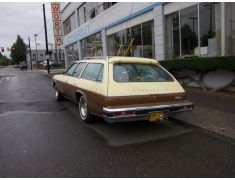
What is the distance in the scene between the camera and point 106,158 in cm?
420

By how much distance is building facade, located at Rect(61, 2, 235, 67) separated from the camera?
969cm

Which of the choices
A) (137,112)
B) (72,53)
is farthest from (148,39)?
(72,53)

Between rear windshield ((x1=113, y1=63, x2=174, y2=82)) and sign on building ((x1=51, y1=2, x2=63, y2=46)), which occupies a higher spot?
sign on building ((x1=51, y1=2, x2=63, y2=46))

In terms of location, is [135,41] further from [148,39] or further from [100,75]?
[100,75]

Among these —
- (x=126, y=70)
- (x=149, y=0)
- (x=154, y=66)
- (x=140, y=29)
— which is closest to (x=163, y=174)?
(x=126, y=70)

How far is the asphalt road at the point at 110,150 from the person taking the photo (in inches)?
Result: 147

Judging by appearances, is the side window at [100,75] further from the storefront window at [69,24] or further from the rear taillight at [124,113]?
the storefront window at [69,24]

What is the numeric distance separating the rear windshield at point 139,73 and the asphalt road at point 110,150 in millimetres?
1048

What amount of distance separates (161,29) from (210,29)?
2858 mm

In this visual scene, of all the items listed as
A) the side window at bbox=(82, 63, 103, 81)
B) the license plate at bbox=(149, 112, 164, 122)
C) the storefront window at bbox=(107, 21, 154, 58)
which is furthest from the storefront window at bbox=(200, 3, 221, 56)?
the license plate at bbox=(149, 112, 164, 122)

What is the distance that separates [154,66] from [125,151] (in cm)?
243

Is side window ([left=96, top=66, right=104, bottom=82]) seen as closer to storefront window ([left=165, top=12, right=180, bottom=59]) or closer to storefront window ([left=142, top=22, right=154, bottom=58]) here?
storefront window ([left=165, top=12, right=180, bottom=59])

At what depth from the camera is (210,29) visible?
399 inches

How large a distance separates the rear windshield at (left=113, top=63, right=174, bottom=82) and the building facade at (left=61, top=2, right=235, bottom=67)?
176 inches
